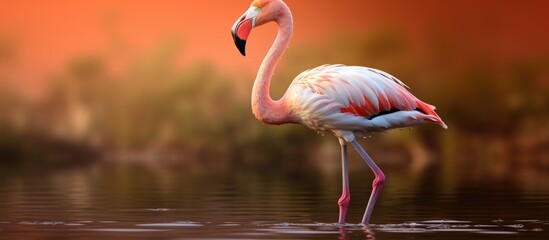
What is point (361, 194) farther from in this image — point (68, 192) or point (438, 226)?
point (438, 226)

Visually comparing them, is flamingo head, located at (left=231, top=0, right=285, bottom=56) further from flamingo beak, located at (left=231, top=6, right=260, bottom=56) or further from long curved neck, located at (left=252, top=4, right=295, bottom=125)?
long curved neck, located at (left=252, top=4, right=295, bottom=125)

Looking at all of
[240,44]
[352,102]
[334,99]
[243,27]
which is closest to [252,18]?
[243,27]

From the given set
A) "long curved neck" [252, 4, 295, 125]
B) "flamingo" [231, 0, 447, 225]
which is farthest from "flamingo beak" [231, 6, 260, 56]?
"long curved neck" [252, 4, 295, 125]

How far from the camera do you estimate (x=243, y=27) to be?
12.1 meters

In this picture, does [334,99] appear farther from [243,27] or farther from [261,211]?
[261,211]

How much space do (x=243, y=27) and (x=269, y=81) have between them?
66 cm

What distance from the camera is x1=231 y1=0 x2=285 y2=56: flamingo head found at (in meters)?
12.0

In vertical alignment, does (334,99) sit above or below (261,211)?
above

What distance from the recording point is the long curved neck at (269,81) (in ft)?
40.2

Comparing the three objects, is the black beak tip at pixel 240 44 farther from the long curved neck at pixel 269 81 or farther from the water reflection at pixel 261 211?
the water reflection at pixel 261 211

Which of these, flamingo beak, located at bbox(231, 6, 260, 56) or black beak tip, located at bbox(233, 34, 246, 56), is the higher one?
flamingo beak, located at bbox(231, 6, 260, 56)

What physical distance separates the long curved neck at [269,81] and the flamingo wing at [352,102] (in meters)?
0.17

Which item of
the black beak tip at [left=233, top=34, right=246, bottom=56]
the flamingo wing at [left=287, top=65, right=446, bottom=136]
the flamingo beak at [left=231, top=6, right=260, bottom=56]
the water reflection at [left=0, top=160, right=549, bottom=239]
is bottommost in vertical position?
the water reflection at [left=0, top=160, right=549, bottom=239]

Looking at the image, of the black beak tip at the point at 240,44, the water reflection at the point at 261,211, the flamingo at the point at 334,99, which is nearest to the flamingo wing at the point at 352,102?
the flamingo at the point at 334,99
